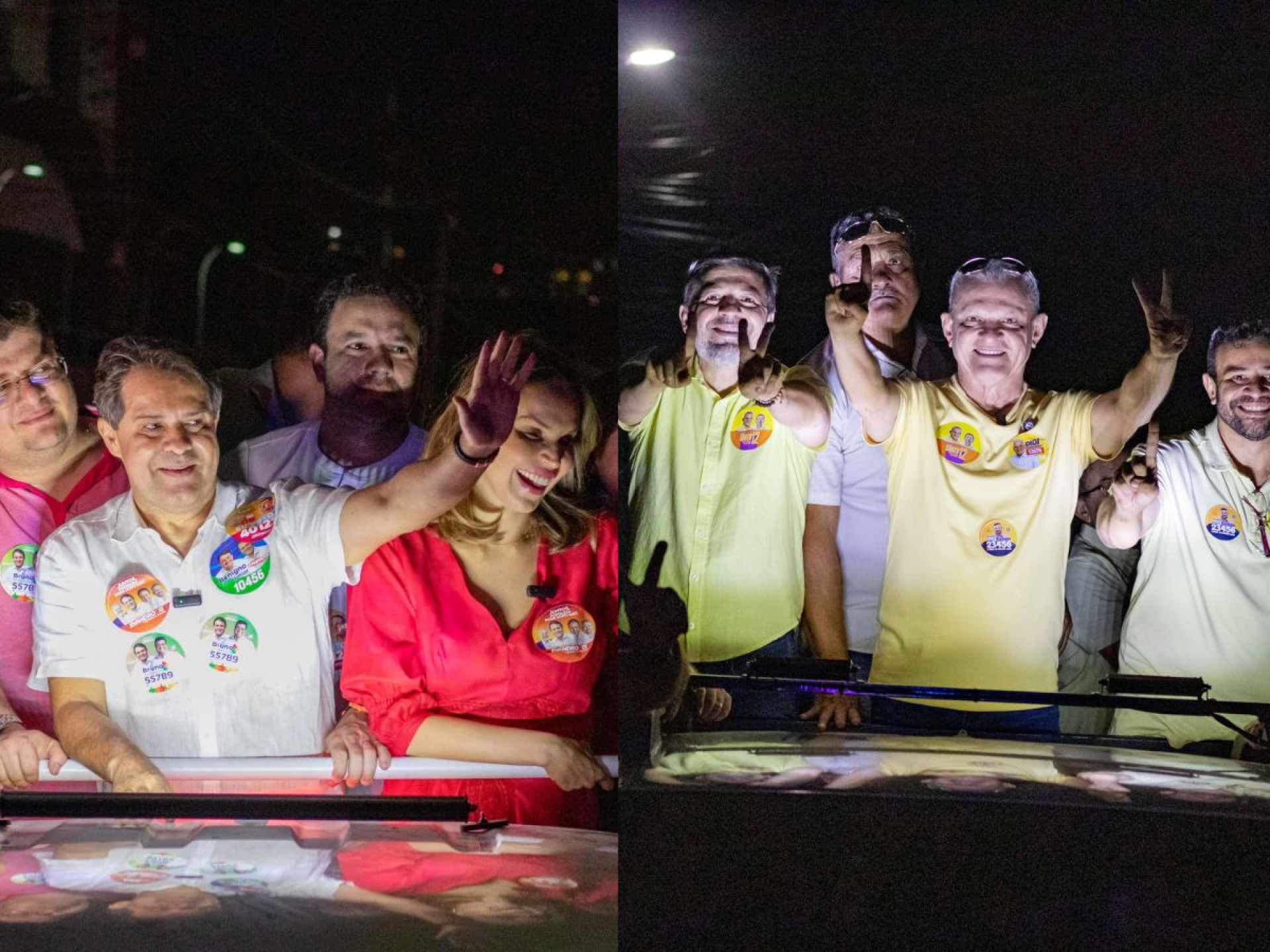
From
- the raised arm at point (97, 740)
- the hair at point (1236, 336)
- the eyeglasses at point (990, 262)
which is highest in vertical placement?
the eyeglasses at point (990, 262)

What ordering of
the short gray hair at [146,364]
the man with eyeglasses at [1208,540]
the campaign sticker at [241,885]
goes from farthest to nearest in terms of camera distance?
the man with eyeglasses at [1208,540]
the short gray hair at [146,364]
the campaign sticker at [241,885]

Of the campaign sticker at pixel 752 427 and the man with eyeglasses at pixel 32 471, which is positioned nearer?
the man with eyeglasses at pixel 32 471

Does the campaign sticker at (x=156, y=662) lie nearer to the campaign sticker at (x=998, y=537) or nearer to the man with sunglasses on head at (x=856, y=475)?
the man with sunglasses on head at (x=856, y=475)

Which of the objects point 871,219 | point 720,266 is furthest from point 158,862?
point 871,219

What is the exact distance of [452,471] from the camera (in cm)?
362

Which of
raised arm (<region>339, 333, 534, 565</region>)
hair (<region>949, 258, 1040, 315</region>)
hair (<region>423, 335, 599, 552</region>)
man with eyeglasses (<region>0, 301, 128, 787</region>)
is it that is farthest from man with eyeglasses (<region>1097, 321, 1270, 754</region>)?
man with eyeglasses (<region>0, 301, 128, 787</region>)

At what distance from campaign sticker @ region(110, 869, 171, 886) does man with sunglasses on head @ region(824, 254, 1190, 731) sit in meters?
2.00

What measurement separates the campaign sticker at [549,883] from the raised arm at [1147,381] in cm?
190

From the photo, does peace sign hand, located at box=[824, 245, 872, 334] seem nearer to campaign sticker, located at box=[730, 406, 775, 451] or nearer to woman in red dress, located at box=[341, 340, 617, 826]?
campaign sticker, located at box=[730, 406, 775, 451]

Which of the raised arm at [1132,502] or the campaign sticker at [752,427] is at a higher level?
the campaign sticker at [752,427]

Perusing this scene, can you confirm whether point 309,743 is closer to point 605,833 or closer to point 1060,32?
point 605,833

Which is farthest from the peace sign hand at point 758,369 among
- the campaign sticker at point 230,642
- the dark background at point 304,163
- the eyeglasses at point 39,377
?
the eyeglasses at point 39,377

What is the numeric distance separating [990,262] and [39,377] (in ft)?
8.67

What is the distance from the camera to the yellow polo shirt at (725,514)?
12.8ft
